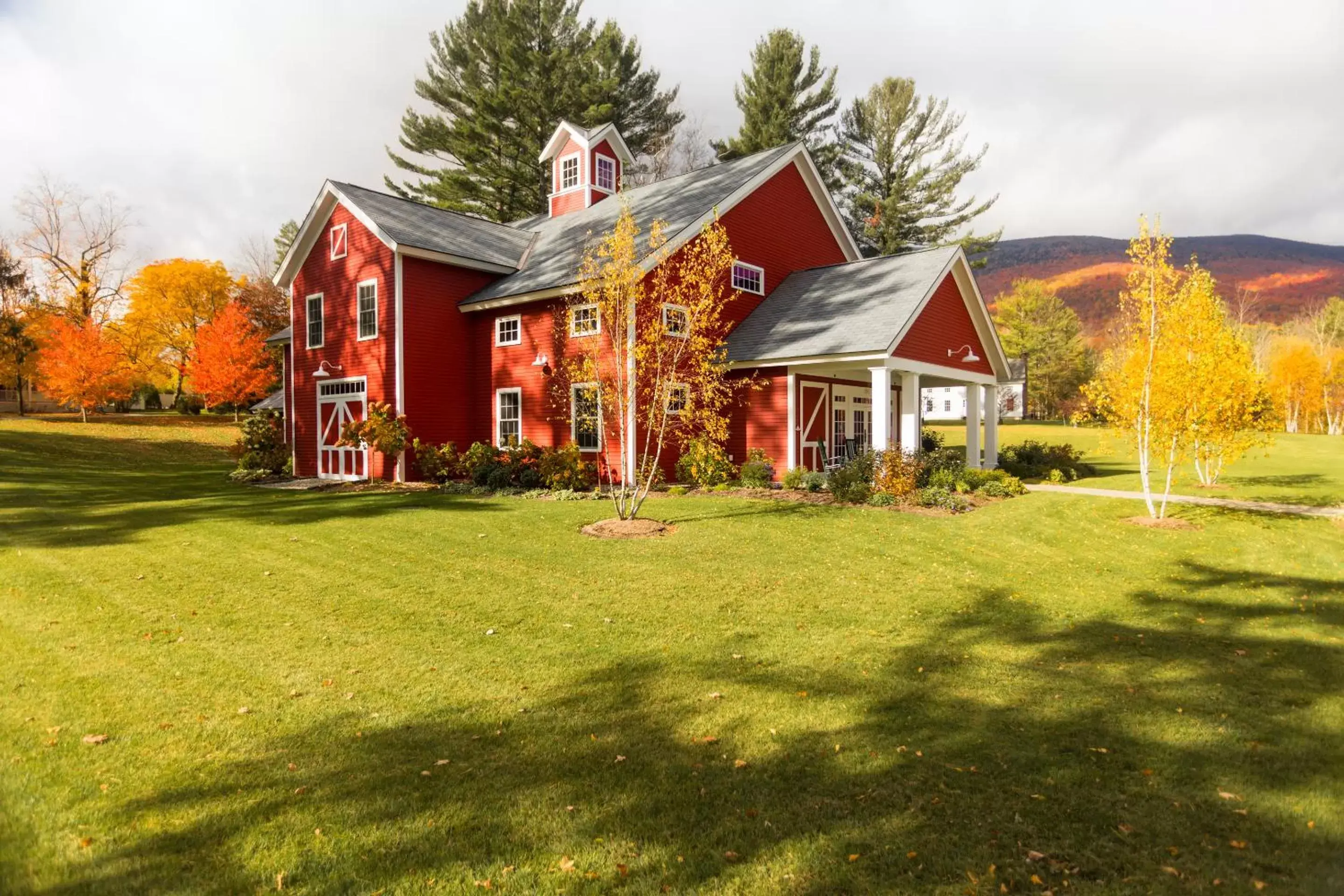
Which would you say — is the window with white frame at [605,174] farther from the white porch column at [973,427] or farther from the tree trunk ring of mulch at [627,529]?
the tree trunk ring of mulch at [627,529]

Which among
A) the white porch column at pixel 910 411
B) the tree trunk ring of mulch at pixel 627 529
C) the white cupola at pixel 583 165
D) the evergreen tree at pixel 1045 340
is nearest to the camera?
the tree trunk ring of mulch at pixel 627 529

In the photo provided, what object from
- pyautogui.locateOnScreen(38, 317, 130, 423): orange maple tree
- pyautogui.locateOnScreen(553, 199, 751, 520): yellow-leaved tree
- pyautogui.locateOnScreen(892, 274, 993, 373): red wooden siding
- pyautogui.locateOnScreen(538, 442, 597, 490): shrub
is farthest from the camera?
pyautogui.locateOnScreen(38, 317, 130, 423): orange maple tree

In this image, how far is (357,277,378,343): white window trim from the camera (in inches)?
776

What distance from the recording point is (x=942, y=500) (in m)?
14.1

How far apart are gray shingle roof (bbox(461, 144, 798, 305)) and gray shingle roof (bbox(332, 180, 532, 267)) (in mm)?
628

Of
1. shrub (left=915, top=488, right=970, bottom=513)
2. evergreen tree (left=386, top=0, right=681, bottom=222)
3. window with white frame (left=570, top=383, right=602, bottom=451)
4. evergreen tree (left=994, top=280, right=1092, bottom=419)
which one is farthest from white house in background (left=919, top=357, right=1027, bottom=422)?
shrub (left=915, top=488, right=970, bottom=513)

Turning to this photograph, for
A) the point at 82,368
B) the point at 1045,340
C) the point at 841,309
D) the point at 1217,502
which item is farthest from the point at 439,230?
the point at 1045,340

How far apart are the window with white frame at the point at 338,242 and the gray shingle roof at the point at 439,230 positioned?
1102 mm

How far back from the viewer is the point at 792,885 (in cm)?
309

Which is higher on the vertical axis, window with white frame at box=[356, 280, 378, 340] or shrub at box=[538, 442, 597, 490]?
window with white frame at box=[356, 280, 378, 340]

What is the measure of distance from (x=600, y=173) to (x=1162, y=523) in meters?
19.3

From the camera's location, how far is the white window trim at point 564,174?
2439 cm

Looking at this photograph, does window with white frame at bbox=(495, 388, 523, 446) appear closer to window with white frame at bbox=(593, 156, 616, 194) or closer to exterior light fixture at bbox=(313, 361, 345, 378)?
exterior light fixture at bbox=(313, 361, 345, 378)

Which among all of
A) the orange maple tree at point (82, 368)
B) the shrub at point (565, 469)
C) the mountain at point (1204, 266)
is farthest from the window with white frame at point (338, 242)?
the mountain at point (1204, 266)
